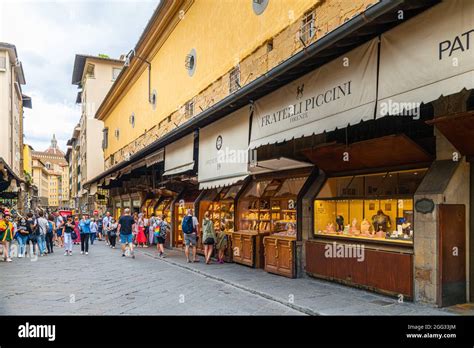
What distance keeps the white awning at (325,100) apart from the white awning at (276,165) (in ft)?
4.16

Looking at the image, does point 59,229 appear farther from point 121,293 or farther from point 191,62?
point 121,293

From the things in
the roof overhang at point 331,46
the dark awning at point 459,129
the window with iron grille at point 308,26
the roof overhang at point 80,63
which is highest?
the roof overhang at point 80,63

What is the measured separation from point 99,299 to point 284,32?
701 cm

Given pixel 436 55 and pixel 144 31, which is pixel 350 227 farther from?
pixel 144 31

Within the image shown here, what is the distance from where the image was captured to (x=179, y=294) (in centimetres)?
859

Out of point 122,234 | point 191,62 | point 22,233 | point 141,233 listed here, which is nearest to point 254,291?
point 122,234

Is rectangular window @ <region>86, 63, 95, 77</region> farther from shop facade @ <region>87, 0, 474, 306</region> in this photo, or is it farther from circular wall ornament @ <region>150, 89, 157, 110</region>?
shop facade @ <region>87, 0, 474, 306</region>

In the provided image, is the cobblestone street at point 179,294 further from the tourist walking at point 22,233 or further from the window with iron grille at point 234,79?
the window with iron grille at point 234,79

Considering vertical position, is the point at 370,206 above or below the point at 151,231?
above

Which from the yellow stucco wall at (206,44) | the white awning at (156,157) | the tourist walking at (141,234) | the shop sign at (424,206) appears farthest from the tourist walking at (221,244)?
the tourist walking at (141,234)

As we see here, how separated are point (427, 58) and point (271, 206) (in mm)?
7107

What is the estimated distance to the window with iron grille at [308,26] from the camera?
9160 millimetres

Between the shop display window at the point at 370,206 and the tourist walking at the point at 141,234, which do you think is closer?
the shop display window at the point at 370,206

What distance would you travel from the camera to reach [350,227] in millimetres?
9289
